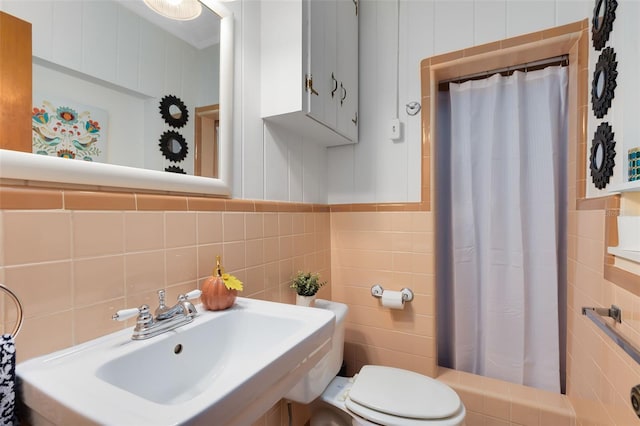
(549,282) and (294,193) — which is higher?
(294,193)

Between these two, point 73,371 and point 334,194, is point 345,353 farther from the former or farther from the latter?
point 73,371

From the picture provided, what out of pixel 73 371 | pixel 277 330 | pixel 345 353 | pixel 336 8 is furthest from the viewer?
pixel 345 353

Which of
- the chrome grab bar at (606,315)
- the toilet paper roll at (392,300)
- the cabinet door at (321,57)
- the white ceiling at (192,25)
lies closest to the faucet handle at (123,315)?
the white ceiling at (192,25)

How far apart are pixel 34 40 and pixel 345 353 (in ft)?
5.98

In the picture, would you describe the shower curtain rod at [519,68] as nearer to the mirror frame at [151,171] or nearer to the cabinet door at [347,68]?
the cabinet door at [347,68]

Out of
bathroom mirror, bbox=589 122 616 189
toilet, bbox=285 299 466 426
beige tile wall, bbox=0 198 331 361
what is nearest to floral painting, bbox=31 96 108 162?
beige tile wall, bbox=0 198 331 361

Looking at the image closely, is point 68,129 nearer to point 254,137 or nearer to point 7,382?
point 7,382

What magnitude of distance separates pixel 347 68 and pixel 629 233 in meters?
1.31

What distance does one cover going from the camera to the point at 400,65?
1.60 metres

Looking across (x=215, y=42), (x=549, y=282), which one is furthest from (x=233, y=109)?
(x=549, y=282)

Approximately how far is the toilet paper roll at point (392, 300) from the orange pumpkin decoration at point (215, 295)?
3.10 feet

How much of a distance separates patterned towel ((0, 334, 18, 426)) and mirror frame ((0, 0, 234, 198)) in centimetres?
31

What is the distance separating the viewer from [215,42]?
100 cm

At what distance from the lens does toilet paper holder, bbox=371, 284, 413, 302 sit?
1539mm
